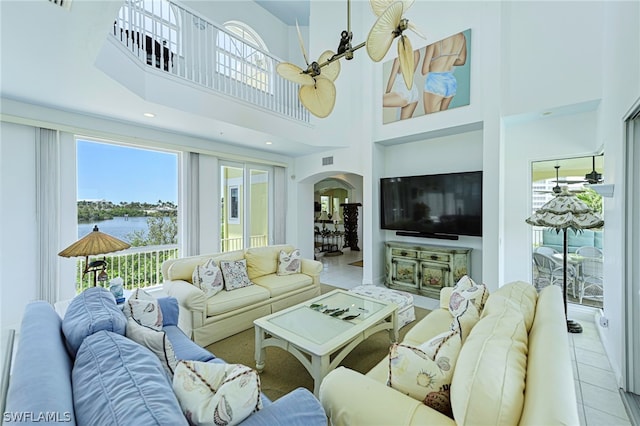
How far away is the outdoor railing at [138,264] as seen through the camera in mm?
3859

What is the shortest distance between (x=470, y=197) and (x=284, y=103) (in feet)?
11.3

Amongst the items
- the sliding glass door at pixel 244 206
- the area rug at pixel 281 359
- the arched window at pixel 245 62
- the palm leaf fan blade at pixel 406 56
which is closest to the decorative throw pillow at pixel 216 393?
the area rug at pixel 281 359

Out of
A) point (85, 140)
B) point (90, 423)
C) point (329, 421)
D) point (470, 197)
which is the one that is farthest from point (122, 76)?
point (470, 197)

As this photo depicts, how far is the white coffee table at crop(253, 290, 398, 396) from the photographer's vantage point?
1891mm

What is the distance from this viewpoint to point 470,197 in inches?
157

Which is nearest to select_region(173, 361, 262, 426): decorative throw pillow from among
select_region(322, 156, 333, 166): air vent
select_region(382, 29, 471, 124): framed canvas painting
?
select_region(382, 29, 471, 124): framed canvas painting

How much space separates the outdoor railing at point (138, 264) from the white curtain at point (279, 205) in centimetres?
205

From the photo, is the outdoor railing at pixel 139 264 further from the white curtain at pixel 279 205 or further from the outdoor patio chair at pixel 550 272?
the outdoor patio chair at pixel 550 272

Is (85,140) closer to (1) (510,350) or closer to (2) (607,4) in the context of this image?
(1) (510,350)

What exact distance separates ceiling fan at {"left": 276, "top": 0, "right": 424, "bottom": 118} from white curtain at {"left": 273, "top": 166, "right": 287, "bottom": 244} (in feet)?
11.2

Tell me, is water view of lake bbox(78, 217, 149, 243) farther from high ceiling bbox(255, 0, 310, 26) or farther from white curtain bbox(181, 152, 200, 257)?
high ceiling bbox(255, 0, 310, 26)

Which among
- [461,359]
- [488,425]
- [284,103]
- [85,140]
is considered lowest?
→ [488,425]

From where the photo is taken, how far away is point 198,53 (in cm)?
345

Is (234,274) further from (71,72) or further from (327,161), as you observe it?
(327,161)
